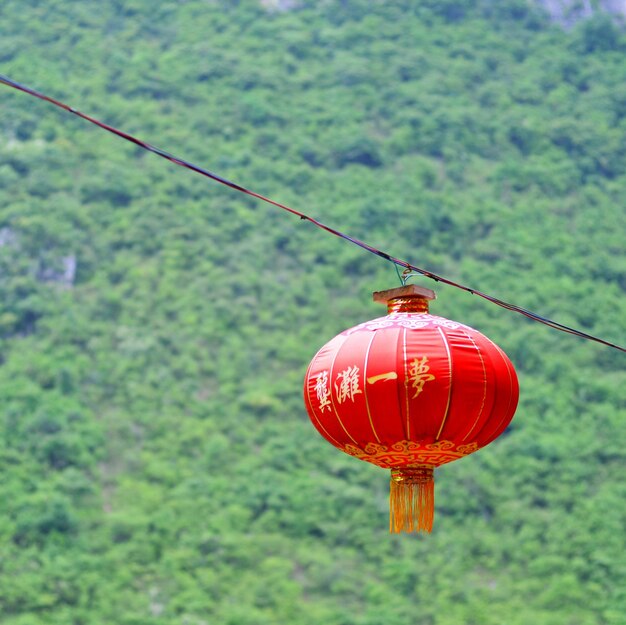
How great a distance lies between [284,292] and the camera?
1903 centimetres

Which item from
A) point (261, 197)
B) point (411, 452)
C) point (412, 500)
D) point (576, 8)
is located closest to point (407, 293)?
point (411, 452)

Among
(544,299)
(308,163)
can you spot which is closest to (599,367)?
(544,299)

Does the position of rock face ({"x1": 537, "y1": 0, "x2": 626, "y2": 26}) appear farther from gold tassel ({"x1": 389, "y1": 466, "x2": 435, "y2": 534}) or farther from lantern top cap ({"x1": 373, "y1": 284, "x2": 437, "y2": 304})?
gold tassel ({"x1": 389, "y1": 466, "x2": 435, "y2": 534})

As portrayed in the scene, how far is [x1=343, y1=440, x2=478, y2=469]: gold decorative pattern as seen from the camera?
4297mm

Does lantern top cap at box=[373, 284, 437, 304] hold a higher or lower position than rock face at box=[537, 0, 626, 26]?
lower

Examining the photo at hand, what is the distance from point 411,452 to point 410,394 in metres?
0.23

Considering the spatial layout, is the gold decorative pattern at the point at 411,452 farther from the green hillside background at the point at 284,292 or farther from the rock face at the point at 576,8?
the rock face at the point at 576,8

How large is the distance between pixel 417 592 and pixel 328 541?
124 cm

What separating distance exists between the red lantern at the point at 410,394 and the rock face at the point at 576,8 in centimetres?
2301

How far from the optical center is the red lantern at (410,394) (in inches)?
165

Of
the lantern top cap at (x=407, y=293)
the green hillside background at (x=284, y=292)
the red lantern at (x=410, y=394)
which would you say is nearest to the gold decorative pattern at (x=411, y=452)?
the red lantern at (x=410, y=394)

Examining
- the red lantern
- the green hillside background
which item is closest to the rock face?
the green hillside background

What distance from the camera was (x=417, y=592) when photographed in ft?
49.3

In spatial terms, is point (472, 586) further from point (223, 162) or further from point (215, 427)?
point (223, 162)
